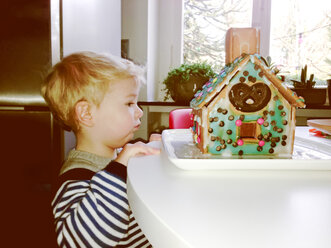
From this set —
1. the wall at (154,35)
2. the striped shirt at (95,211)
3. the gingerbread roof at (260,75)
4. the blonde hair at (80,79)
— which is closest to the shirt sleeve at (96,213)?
the striped shirt at (95,211)

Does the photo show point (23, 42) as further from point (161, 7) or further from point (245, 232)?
point (161, 7)

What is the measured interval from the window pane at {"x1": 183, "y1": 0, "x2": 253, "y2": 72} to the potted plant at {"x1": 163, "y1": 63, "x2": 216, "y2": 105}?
0.45 meters

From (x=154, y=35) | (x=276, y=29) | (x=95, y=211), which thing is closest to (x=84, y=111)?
(x=95, y=211)

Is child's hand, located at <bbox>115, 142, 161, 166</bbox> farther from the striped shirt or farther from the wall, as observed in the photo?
the wall

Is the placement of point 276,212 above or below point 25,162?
above

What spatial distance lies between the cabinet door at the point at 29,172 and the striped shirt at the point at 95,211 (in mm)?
563

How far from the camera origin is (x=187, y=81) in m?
2.30

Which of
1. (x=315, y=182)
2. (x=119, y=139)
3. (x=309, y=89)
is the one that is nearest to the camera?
(x=315, y=182)

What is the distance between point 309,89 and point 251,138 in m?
1.88

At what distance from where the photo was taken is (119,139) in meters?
1.02

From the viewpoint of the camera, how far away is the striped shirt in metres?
0.62

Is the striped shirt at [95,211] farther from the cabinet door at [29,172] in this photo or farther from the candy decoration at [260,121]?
the cabinet door at [29,172]

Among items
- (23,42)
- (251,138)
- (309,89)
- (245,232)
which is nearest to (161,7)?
(309,89)

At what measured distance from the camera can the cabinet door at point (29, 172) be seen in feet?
4.06
